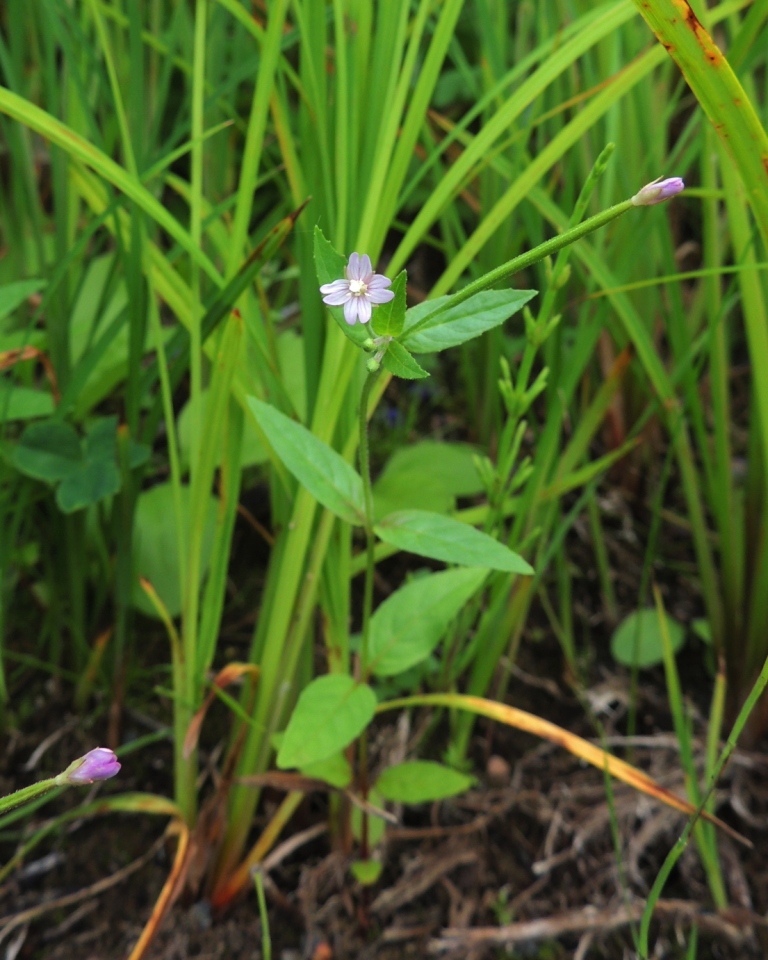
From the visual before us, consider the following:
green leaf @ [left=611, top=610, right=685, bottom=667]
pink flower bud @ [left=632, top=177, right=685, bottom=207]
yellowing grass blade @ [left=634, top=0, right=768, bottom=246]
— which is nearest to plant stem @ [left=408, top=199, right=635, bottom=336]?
pink flower bud @ [left=632, top=177, right=685, bottom=207]

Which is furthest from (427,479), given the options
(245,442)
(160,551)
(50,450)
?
(50,450)

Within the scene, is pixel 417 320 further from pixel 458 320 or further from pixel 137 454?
pixel 137 454

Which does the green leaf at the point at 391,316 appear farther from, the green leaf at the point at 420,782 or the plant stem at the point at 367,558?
the green leaf at the point at 420,782

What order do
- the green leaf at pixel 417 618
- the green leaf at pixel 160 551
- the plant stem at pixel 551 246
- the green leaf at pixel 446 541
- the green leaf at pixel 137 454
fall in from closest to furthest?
the plant stem at pixel 551 246, the green leaf at pixel 446 541, the green leaf at pixel 417 618, the green leaf at pixel 137 454, the green leaf at pixel 160 551

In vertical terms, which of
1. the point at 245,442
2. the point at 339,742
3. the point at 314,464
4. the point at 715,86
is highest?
the point at 715,86

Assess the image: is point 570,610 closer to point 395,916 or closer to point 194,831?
point 395,916

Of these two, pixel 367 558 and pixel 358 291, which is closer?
pixel 358 291

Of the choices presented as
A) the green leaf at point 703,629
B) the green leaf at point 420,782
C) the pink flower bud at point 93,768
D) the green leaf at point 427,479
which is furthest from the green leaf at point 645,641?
the pink flower bud at point 93,768
